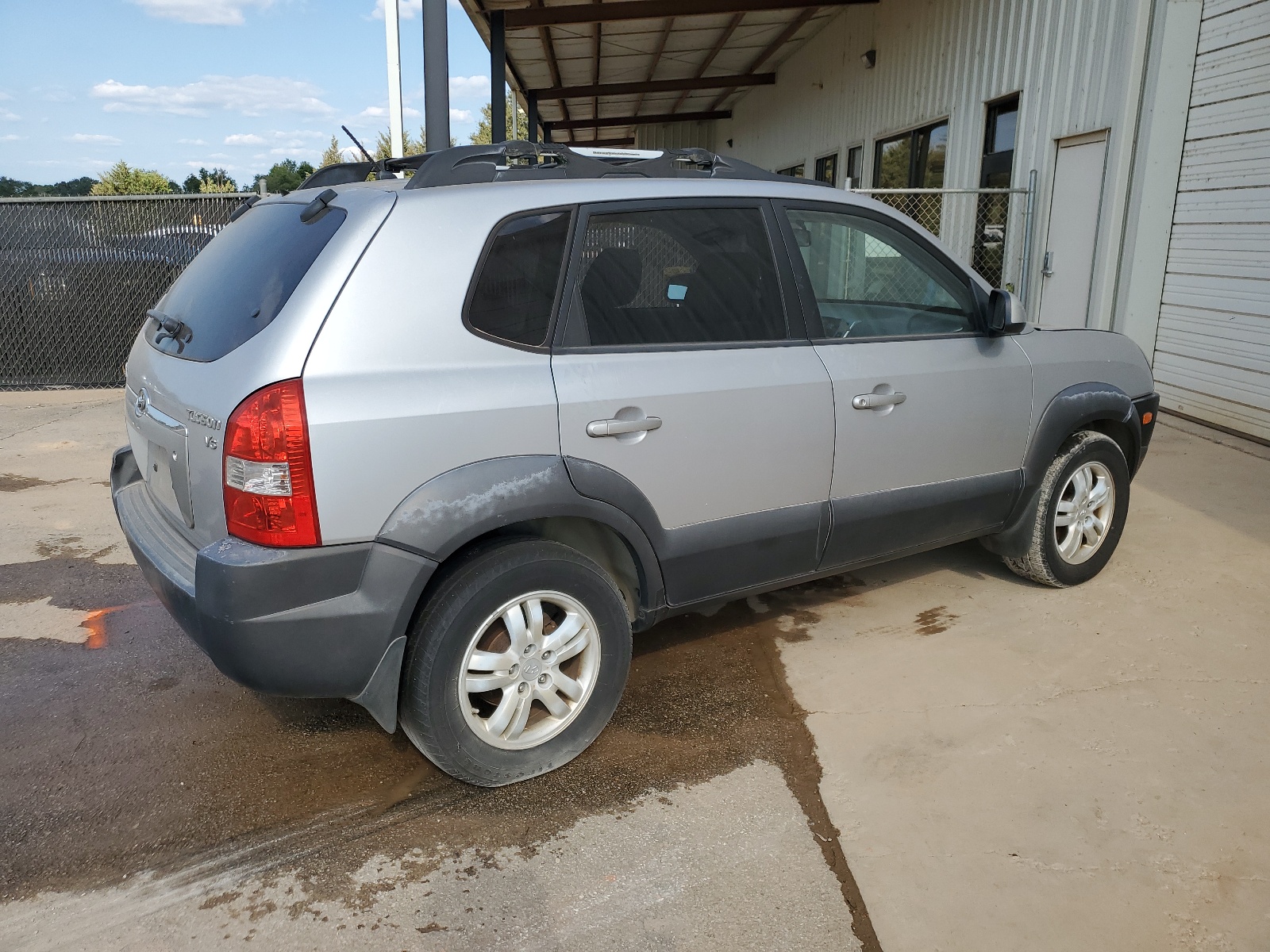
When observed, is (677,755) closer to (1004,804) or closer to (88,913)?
(1004,804)

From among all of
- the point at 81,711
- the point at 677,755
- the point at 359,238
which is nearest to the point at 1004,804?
the point at 677,755

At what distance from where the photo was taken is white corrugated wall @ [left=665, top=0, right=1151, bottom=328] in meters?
8.06

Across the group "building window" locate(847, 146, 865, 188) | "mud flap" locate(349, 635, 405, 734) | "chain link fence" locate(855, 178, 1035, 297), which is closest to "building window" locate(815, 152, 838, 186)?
"building window" locate(847, 146, 865, 188)

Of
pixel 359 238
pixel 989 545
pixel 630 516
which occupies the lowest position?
pixel 989 545

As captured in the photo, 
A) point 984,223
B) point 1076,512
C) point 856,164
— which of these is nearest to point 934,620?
point 1076,512

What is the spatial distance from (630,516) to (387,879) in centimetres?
123

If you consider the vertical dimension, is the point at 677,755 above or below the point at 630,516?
below

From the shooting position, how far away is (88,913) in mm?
2406

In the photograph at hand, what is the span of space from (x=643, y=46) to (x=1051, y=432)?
41.7 feet

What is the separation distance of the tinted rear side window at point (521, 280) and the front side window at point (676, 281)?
0.09 meters

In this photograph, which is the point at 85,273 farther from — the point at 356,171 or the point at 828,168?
the point at 828,168

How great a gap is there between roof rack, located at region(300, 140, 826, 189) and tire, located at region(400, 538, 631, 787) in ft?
3.76

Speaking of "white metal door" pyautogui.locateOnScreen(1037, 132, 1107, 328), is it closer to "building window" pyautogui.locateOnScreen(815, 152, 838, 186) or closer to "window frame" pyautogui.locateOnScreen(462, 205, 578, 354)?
"window frame" pyautogui.locateOnScreen(462, 205, 578, 354)

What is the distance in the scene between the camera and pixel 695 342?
3.15 metres
